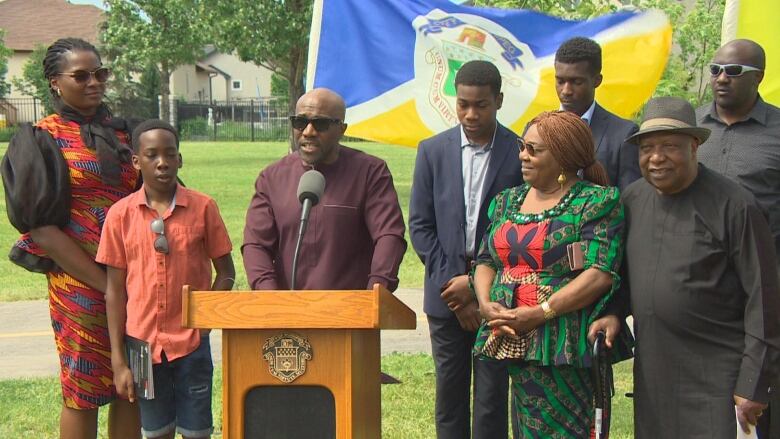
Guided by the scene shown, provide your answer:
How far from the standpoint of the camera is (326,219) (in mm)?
4922

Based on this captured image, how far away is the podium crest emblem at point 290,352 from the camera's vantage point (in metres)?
4.18

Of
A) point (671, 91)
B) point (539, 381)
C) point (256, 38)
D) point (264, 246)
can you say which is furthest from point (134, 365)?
point (256, 38)

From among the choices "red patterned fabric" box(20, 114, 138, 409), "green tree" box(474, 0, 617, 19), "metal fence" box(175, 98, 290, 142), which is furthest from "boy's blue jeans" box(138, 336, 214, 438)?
"metal fence" box(175, 98, 290, 142)

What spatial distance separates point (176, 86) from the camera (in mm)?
88750

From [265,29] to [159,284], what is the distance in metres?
25.1

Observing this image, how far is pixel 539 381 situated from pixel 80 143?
7.98 ft

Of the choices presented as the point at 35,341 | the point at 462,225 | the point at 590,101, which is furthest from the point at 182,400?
the point at 35,341

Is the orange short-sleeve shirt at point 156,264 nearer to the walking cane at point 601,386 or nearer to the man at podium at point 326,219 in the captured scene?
the man at podium at point 326,219

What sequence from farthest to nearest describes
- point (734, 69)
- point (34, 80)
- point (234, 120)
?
point (234, 120)
point (34, 80)
point (734, 69)

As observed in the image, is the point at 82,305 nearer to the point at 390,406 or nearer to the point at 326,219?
the point at 326,219

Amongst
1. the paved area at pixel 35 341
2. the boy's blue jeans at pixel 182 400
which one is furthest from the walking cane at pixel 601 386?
the paved area at pixel 35 341

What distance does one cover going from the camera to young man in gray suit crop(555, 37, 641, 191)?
525cm

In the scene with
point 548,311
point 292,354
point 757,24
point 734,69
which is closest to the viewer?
point 292,354

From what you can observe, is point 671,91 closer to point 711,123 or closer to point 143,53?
point 711,123
